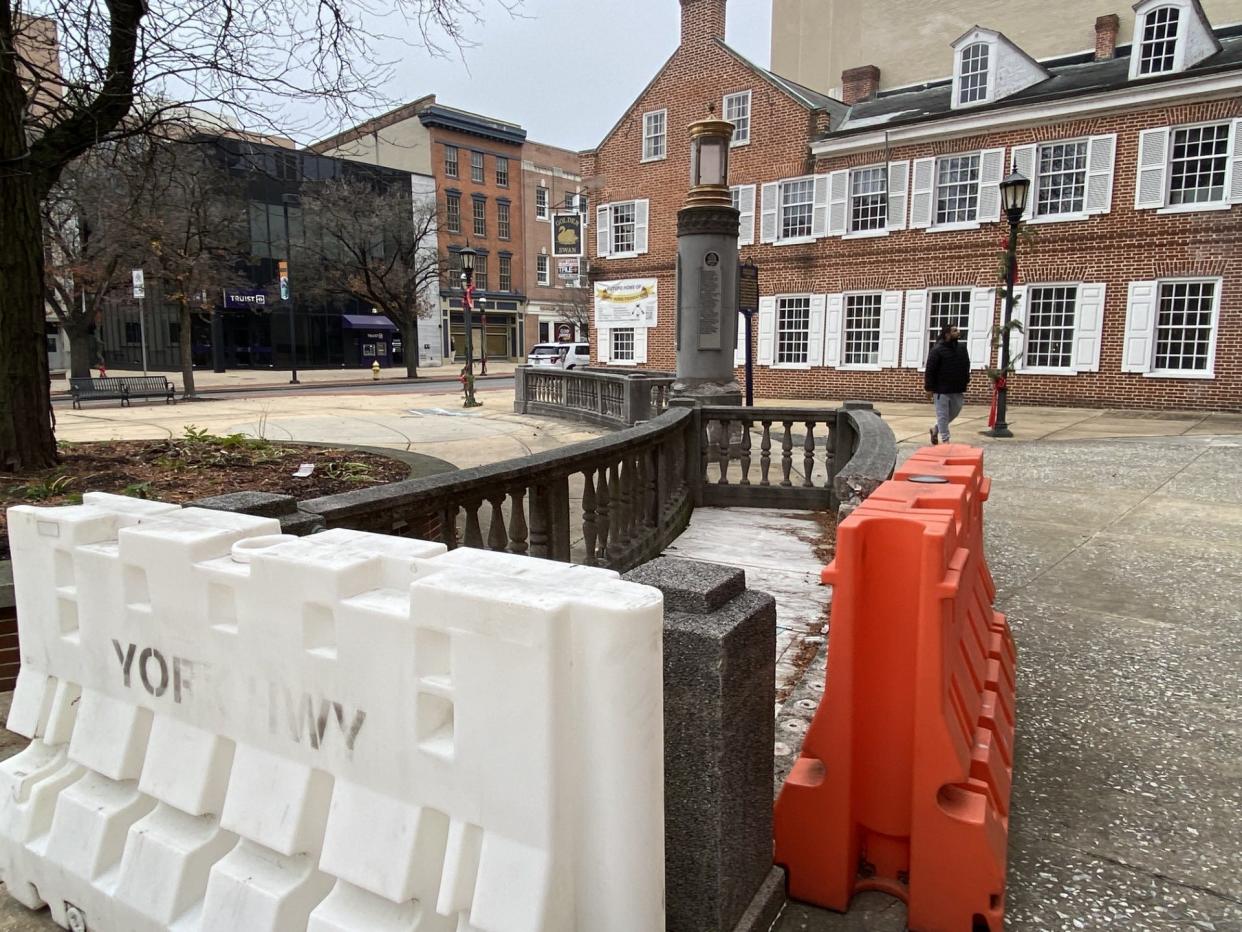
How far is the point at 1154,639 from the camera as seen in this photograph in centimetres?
458

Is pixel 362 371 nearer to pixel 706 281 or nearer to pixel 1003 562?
pixel 706 281

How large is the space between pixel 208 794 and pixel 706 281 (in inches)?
403

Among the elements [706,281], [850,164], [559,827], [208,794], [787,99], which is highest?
[787,99]

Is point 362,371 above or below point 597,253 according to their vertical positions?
below

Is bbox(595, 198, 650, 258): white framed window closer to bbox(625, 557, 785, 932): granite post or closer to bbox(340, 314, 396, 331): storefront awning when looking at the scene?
bbox(340, 314, 396, 331): storefront awning

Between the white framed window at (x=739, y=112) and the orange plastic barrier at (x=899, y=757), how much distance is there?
26102mm

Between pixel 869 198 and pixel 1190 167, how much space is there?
7.80 meters

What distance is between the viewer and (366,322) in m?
51.5

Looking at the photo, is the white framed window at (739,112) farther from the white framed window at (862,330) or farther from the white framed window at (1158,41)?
the white framed window at (1158,41)

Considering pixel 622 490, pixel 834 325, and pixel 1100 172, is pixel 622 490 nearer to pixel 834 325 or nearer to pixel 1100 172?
pixel 1100 172

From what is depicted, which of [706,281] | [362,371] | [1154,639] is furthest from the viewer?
[362,371]

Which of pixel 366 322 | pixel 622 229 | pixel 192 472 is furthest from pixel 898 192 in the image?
pixel 366 322

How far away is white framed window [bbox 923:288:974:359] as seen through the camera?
72.0 ft

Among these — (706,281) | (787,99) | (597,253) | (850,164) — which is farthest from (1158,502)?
(597,253)
